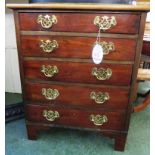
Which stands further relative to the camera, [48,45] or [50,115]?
[50,115]

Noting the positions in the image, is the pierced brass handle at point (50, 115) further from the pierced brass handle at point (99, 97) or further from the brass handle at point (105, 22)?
the brass handle at point (105, 22)

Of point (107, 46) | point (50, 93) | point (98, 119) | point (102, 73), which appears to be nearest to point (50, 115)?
point (50, 93)

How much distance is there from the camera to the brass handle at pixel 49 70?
Result: 3.83 feet

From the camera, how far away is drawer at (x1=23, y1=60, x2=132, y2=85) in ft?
3.67

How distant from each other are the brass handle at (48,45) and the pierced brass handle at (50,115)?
0.39m

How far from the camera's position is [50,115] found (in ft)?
4.25

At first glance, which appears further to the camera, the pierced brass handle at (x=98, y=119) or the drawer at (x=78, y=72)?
the pierced brass handle at (x=98, y=119)

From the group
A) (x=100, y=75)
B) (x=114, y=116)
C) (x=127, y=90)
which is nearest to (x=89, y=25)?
(x=100, y=75)

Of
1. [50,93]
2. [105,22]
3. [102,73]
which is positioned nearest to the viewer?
[105,22]

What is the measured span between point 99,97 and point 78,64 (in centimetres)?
23

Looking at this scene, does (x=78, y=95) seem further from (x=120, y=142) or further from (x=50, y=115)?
(x=120, y=142)

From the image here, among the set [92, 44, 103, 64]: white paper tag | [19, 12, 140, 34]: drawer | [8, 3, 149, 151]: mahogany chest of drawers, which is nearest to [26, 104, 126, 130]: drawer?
[8, 3, 149, 151]: mahogany chest of drawers

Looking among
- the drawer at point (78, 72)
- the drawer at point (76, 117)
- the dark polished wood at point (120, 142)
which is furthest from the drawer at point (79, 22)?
the dark polished wood at point (120, 142)

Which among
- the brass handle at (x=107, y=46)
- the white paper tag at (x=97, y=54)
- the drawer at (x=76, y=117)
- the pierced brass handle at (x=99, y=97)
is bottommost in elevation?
the drawer at (x=76, y=117)
